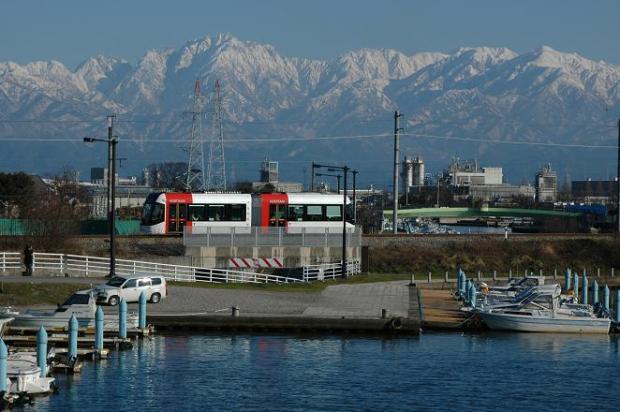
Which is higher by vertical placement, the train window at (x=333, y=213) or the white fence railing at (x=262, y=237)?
the train window at (x=333, y=213)

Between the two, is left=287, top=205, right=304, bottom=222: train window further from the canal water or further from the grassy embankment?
the canal water

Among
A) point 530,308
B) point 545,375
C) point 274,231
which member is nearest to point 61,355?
point 545,375

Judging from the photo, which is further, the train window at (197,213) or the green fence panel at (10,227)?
the train window at (197,213)

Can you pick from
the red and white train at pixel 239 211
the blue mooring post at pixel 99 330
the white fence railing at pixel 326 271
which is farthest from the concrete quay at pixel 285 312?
the red and white train at pixel 239 211

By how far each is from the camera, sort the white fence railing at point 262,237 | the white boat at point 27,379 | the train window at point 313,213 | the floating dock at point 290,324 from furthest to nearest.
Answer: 1. the train window at point 313,213
2. the white fence railing at point 262,237
3. the floating dock at point 290,324
4. the white boat at point 27,379

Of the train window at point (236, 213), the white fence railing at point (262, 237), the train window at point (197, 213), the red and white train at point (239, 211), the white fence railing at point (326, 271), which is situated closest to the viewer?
the white fence railing at point (326, 271)

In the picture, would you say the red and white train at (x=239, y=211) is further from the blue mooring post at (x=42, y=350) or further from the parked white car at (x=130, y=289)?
the blue mooring post at (x=42, y=350)

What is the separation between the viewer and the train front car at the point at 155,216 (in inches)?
3401

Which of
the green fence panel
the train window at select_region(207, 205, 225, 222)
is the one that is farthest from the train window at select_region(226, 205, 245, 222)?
the green fence panel

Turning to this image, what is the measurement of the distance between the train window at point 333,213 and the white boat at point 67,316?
126 ft

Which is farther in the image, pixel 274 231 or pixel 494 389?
pixel 274 231

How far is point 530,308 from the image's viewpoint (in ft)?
189

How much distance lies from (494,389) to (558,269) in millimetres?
57424

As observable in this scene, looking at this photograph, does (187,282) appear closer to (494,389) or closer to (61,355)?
(61,355)
